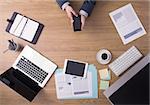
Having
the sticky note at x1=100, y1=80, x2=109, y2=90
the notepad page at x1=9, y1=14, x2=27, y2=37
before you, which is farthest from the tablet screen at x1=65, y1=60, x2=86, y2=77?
the notepad page at x1=9, y1=14, x2=27, y2=37

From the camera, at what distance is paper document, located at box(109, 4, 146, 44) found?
1.92 m

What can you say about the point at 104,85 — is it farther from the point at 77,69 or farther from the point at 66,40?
the point at 66,40

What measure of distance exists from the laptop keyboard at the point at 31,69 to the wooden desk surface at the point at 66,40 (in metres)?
0.05

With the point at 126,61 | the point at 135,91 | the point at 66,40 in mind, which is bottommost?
the point at 135,91

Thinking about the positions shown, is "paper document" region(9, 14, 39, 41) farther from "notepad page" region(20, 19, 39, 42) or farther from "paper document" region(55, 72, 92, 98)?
"paper document" region(55, 72, 92, 98)

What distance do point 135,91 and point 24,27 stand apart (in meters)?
0.68

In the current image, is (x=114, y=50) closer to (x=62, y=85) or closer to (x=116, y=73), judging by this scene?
(x=116, y=73)

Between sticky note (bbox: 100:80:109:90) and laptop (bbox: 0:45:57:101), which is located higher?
laptop (bbox: 0:45:57:101)

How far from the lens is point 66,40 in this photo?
1951 millimetres

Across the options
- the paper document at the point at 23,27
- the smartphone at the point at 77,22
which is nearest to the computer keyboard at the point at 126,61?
the smartphone at the point at 77,22

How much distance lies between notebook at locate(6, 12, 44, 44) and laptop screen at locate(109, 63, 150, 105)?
1.72 ft

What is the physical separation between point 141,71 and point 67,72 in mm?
384

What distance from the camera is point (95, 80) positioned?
1.91m

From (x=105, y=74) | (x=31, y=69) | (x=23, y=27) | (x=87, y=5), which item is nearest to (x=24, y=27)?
(x=23, y=27)
